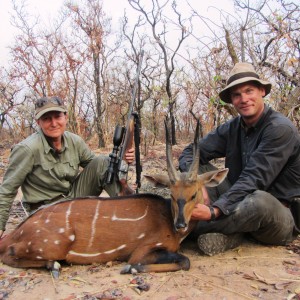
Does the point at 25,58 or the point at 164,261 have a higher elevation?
the point at 25,58

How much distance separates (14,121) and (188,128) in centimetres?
1129

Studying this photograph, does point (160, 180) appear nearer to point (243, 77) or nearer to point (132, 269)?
point (132, 269)

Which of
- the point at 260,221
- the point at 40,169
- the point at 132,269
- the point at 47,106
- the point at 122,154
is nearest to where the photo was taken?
the point at 132,269

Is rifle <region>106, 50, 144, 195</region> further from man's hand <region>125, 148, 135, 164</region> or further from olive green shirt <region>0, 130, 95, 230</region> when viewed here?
olive green shirt <region>0, 130, 95, 230</region>

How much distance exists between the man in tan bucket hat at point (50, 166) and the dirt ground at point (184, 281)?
3.43ft

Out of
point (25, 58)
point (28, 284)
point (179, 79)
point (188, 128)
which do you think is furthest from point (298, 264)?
point (188, 128)

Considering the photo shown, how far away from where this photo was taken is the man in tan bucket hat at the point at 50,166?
450 centimetres

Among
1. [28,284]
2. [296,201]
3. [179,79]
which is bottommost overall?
[28,284]

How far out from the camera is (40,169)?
15.5 ft

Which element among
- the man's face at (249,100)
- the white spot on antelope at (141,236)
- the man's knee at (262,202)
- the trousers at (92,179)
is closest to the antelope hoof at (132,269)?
the white spot on antelope at (141,236)

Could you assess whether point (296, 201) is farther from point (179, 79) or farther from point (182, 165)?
point (179, 79)

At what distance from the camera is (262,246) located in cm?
419

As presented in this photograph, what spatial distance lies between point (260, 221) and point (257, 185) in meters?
0.35

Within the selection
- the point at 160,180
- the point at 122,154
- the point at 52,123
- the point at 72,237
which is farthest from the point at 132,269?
the point at 52,123
